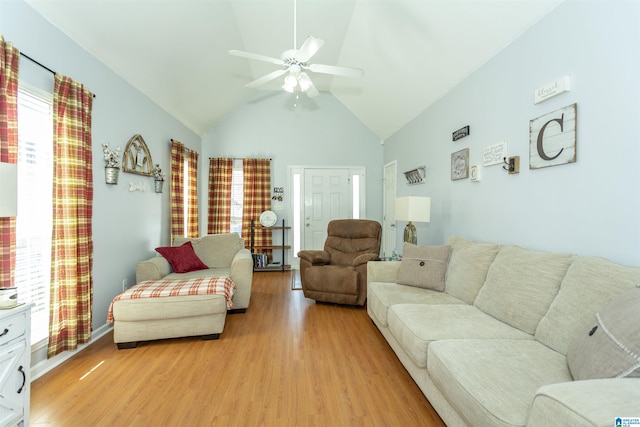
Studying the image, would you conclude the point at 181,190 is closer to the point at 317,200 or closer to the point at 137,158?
the point at 137,158

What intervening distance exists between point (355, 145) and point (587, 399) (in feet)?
18.3

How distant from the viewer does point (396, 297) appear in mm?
2559

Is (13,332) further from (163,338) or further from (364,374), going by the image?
(364,374)

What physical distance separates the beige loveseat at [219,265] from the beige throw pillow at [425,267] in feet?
5.44

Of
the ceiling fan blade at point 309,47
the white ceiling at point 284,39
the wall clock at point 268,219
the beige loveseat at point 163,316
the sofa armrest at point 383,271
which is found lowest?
the beige loveseat at point 163,316

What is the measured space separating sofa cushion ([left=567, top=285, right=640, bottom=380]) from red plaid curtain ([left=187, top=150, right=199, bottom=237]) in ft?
16.1

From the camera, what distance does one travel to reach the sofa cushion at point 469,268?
2.36 meters

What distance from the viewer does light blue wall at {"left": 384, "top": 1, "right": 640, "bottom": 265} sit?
1.61 meters

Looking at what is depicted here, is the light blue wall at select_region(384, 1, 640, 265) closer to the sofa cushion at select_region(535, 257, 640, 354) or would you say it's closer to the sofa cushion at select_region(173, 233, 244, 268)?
the sofa cushion at select_region(535, 257, 640, 354)

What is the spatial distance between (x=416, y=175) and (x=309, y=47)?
102 inches

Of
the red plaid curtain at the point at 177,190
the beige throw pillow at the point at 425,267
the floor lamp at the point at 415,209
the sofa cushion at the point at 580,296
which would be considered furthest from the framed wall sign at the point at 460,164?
the red plaid curtain at the point at 177,190

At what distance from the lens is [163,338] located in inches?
105

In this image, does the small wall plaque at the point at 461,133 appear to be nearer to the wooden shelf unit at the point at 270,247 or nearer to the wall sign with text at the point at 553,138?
the wall sign with text at the point at 553,138

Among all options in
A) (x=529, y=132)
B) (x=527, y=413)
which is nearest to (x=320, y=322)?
(x=527, y=413)
